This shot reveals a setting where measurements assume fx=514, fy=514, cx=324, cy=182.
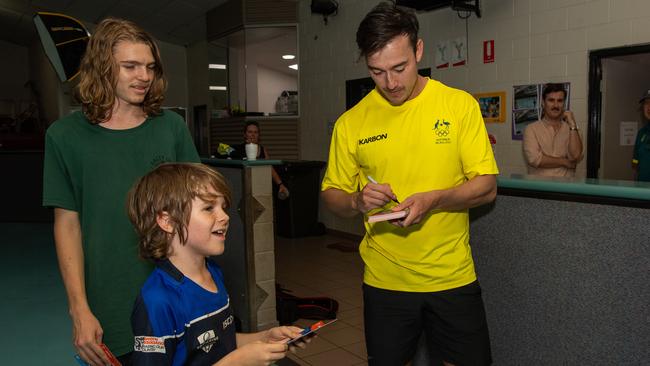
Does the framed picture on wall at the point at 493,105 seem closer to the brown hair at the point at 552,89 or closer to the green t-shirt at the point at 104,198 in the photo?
the brown hair at the point at 552,89

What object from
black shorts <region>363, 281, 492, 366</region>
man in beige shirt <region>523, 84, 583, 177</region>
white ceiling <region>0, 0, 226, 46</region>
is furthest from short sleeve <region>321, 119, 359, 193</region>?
white ceiling <region>0, 0, 226, 46</region>

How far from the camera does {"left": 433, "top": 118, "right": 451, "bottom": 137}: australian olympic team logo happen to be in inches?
65.1

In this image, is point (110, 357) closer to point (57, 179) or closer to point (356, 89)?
point (57, 179)

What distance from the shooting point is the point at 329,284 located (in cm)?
506

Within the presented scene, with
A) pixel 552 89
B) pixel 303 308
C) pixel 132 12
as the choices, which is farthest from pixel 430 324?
pixel 132 12

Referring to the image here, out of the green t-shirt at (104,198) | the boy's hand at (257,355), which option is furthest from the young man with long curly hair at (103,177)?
the boy's hand at (257,355)

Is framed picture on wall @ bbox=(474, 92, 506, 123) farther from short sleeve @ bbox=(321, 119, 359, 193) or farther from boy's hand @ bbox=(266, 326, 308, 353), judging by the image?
boy's hand @ bbox=(266, 326, 308, 353)

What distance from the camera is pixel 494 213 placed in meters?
1.93

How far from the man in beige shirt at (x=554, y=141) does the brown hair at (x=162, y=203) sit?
352cm

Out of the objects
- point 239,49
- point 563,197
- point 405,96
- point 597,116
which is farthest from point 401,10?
point 239,49

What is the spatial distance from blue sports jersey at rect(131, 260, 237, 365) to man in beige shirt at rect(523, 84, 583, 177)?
3.52 m

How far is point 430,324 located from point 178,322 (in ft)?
2.89

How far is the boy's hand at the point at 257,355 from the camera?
1197mm

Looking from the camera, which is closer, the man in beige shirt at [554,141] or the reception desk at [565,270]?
the reception desk at [565,270]
